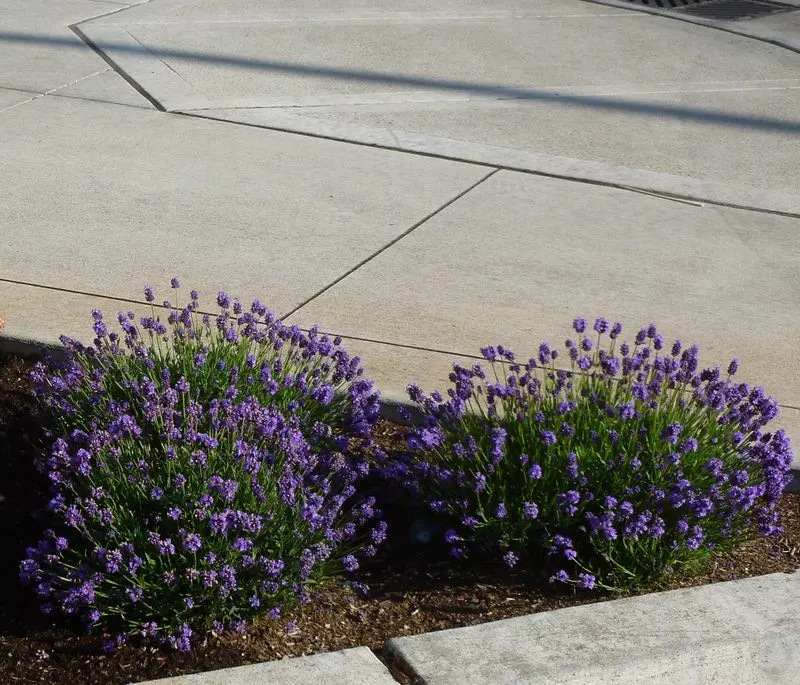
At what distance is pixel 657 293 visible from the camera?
16.4 feet

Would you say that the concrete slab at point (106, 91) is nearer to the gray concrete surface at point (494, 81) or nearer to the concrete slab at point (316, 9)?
the gray concrete surface at point (494, 81)

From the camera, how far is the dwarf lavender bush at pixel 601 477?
9.85ft

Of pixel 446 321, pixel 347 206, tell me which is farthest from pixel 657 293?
pixel 347 206

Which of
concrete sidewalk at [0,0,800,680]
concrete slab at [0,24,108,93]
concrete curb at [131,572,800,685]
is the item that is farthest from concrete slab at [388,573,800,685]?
concrete slab at [0,24,108,93]

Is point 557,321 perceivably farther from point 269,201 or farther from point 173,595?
point 173,595

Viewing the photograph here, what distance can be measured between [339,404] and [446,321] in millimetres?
1197

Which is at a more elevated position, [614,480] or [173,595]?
[614,480]

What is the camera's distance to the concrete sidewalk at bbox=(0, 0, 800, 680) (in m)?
4.73

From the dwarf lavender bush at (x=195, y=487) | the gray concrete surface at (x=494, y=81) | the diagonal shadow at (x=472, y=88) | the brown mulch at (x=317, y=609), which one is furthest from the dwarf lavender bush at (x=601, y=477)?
the diagonal shadow at (x=472, y=88)

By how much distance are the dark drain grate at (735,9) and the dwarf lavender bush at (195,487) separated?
8172mm

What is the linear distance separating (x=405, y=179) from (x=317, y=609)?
11.4 ft

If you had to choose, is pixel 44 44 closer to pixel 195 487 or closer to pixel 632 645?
pixel 195 487

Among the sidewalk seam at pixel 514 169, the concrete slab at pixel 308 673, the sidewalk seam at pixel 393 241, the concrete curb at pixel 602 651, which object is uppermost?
the sidewalk seam at pixel 514 169

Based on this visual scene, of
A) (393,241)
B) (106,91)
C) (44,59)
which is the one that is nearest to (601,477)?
(393,241)
